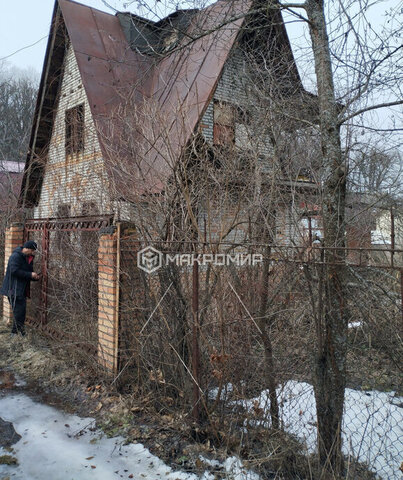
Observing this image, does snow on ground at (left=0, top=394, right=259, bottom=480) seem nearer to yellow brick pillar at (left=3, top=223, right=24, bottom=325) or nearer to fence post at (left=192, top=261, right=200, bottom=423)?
fence post at (left=192, top=261, right=200, bottom=423)

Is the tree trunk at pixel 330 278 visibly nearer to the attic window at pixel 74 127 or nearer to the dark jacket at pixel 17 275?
the dark jacket at pixel 17 275

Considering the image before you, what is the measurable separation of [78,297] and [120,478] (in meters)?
3.02

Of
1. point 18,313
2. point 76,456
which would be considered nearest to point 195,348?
point 76,456

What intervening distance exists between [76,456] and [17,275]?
3819 mm

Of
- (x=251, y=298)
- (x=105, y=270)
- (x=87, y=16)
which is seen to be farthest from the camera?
(x=87, y=16)

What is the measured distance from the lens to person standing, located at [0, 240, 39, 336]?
6.07 m

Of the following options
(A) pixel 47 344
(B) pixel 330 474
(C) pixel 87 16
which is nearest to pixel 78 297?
(A) pixel 47 344

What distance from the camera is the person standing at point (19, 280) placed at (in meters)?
6.07

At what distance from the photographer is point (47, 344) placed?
18.9 ft

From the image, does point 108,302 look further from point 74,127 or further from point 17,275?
point 74,127

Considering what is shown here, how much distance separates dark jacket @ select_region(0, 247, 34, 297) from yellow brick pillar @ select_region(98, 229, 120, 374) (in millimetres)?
2296

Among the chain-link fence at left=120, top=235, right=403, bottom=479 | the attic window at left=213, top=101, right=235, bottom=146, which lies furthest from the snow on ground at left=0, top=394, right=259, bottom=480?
the attic window at left=213, top=101, right=235, bottom=146

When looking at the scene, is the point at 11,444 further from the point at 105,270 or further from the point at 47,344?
the point at 47,344

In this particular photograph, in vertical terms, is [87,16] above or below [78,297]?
above
